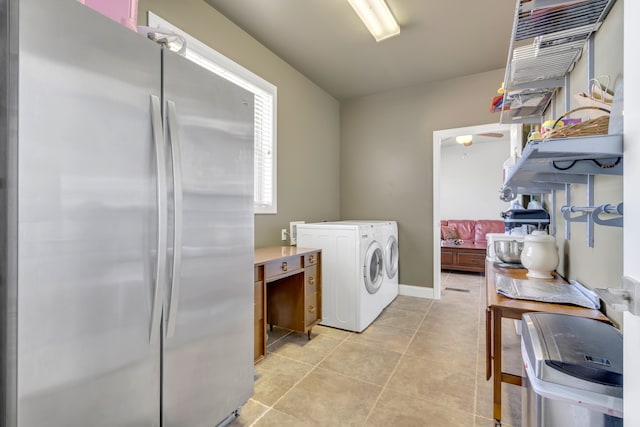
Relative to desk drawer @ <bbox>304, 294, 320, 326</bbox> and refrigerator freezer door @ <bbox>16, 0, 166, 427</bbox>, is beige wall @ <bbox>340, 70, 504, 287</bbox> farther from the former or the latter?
refrigerator freezer door @ <bbox>16, 0, 166, 427</bbox>

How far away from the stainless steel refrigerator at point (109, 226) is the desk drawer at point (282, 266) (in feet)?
A: 2.26

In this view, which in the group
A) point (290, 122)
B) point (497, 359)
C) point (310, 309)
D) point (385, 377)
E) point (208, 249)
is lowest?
point (385, 377)

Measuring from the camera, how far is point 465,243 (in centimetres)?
A: 573

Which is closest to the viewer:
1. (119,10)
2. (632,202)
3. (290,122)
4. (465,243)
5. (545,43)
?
(632,202)

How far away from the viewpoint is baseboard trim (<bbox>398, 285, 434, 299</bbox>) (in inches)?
154

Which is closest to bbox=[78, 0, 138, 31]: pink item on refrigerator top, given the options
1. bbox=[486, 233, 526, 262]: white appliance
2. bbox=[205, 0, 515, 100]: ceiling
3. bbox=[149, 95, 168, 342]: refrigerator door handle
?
bbox=[149, 95, 168, 342]: refrigerator door handle

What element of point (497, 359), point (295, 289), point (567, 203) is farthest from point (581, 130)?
point (295, 289)

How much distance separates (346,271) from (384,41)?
229cm

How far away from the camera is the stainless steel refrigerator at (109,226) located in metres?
0.83

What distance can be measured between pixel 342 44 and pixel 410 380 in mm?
3037

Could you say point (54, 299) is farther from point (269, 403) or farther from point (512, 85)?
point (512, 85)

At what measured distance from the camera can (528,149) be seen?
984 millimetres

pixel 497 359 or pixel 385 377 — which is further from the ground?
pixel 497 359

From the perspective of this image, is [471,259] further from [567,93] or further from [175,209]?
[175,209]
